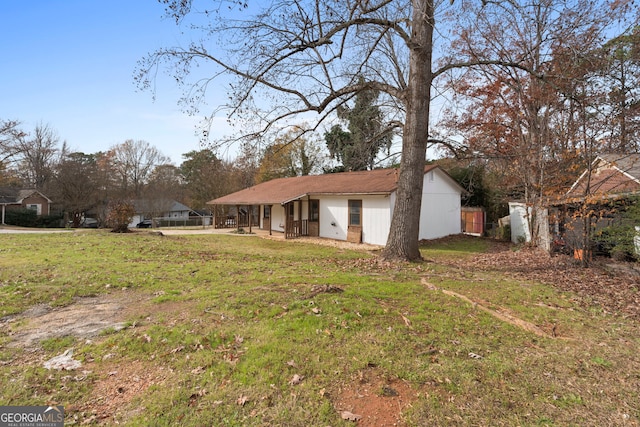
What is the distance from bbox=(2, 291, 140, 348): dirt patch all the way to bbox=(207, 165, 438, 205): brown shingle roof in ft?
40.9

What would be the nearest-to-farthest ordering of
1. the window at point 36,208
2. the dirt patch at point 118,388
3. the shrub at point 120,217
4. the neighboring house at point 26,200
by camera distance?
the dirt patch at point 118,388 < the shrub at point 120,217 < the neighboring house at point 26,200 < the window at point 36,208

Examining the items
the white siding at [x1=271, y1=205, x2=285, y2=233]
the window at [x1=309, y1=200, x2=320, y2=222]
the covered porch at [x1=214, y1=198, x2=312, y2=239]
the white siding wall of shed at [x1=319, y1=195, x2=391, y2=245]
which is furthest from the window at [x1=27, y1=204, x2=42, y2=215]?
the white siding wall of shed at [x1=319, y1=195, x2=391, y2=245]

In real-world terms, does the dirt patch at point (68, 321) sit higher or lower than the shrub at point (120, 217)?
lower

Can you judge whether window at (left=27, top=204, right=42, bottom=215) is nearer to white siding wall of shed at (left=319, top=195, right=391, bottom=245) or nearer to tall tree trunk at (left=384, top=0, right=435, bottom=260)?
white siding wall of shed at (left=319, top=195, right=391, bottom=245)

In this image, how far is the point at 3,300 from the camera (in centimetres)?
571

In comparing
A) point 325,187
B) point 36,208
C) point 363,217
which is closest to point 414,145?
point 363,217

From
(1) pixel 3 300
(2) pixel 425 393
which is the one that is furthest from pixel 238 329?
(1) pixel 3 300

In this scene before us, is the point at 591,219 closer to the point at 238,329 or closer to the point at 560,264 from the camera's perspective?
the point at 560,264

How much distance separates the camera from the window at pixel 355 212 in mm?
17695

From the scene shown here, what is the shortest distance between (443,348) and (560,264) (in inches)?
331

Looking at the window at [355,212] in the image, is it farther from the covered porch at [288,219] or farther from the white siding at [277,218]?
the white siding at [277,218]

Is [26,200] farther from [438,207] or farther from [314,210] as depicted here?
[438,207]

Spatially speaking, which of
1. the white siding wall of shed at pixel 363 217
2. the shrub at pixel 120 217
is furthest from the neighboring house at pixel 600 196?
the shrub at pixel 120 217

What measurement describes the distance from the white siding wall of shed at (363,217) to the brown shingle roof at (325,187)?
548mm
